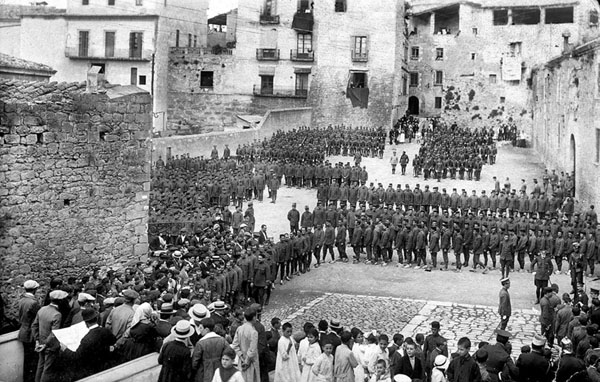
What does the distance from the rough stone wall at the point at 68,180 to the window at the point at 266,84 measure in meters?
33.5

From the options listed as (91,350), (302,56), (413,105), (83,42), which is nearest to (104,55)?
(83,42)

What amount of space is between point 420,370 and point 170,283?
5.14 metres

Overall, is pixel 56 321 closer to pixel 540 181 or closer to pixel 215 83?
pixel 540 181

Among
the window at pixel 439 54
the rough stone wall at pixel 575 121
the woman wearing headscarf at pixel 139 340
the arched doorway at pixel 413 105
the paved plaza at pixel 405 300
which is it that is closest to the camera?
the woman wearing headscarf at pixel 139 340

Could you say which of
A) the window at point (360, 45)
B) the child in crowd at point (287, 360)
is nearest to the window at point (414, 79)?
the window at point (360, 45)

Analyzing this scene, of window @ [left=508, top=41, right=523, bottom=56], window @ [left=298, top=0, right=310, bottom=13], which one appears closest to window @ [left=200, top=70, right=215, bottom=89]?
window @ [left=298, top=0, right=310, bottom=13]

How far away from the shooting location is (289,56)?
48188 millimetres

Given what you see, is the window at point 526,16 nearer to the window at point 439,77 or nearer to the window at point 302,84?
the window at point 439,77

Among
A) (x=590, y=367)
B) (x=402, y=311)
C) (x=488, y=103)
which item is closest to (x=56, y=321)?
(x=590, y=367)

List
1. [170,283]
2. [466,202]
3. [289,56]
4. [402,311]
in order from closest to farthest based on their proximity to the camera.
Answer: [170,283] → [402,311] → [466,202] → [289,56]

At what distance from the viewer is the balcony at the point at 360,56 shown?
46188 mm

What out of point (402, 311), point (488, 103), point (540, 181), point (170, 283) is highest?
point (488, 103)

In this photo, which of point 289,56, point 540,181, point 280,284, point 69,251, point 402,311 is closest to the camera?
point 69,251

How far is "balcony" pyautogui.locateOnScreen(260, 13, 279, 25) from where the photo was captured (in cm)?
4809
